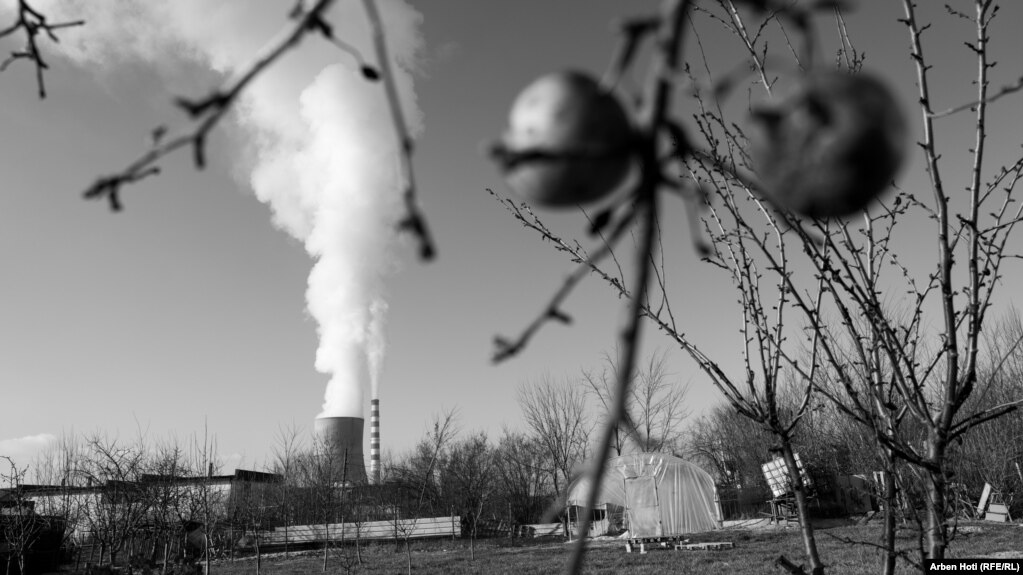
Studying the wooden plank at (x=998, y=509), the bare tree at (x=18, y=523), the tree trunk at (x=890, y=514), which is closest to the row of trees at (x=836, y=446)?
the wooden plank at (x=998, y=509)

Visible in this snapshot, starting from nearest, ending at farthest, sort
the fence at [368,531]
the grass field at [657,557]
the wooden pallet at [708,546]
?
the grass field at [657,557]
the wooden pallet at [708,546]
the fence at [368,531]

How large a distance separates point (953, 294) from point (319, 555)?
29127 mm

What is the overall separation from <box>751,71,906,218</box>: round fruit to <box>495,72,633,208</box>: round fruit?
0.14 meters

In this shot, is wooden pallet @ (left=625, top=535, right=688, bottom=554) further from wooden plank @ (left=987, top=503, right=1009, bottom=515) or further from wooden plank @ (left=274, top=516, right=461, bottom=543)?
wooden plank @ (left=987, top=503, right=1009, bottom=515)

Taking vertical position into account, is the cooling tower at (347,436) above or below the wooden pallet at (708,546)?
above

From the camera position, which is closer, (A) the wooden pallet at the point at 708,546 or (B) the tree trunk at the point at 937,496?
(B) the tree trunk at the point at 937,496

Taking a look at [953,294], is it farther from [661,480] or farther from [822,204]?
[661,480]

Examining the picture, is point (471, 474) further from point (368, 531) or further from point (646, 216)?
point (646, 216)

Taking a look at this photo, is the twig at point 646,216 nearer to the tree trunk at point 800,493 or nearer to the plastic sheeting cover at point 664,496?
the tree trunk at point 800,493

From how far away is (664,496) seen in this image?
2819cm

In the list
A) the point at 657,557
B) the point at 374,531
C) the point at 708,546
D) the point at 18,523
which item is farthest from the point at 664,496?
the point at 18,523

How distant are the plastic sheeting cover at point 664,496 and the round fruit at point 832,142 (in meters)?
27.5

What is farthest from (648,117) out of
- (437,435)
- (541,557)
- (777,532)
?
(437,435)

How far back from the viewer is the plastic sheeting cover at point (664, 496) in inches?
1083
